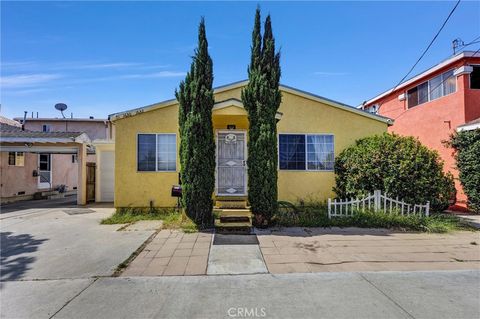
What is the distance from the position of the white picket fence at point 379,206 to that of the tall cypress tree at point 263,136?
1.97 metres

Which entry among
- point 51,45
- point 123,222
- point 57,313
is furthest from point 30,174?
point 57,313

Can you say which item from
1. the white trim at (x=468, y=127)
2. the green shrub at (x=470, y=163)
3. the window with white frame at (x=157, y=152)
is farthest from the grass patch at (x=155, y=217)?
the white trim at (x=468, y=127)

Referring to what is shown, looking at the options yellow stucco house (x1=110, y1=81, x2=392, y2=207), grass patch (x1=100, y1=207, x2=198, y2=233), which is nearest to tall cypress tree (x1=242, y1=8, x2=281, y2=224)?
Answer: yellow stucco house (x1=110, y1=81, x2=392, y2=207)

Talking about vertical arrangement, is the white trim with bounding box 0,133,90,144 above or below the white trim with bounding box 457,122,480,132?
below

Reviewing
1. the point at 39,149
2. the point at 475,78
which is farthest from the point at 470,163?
the point at 39,149

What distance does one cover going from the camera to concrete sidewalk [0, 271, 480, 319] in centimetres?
345

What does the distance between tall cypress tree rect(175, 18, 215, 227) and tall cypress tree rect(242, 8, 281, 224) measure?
1.12m

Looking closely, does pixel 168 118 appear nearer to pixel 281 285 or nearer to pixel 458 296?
pixel 281 285

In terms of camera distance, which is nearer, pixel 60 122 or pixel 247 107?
pixel 247 107

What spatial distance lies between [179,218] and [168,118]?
3.73 meters

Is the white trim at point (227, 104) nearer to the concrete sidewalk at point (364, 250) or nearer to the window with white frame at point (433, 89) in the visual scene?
the concrete sidewalk at point (364, 250)

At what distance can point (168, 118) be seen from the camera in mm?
10117

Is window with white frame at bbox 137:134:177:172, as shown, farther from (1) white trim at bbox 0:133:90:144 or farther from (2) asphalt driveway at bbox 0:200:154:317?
(1) white trim at bbox 0:133:90:144

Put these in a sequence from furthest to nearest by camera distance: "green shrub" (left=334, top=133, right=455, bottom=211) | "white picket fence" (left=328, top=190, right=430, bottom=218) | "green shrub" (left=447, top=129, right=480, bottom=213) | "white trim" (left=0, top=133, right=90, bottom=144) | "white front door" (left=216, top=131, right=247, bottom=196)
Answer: "white trim" (left=0, top=133, right=90, bottom=144) → "green shrub" (left=447, top=129, right=480, bottom=213) → "white front door" (left=216, top=131, right=247, bottom=196) → "green shrub" (left=334, top=133, right=455, bottom=211) → "white picket fence" (left=328, top=190, right=430, bottom=218)
